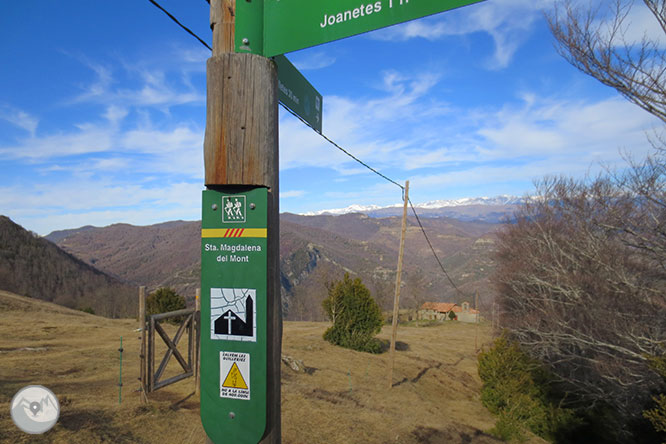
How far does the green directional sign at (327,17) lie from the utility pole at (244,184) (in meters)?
0.14

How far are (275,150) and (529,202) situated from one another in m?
28.8

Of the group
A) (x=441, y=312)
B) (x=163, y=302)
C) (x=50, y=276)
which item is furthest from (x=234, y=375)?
(x=50, y=276)

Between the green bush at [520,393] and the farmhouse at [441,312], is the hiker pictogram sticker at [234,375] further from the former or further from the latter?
the farmhouse at [441,312]

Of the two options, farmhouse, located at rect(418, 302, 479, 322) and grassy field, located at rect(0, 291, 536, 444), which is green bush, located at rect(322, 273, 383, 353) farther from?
farmhouse, located at rect(418, 302, 479, 322)

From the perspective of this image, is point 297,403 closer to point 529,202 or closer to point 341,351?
point 341,351

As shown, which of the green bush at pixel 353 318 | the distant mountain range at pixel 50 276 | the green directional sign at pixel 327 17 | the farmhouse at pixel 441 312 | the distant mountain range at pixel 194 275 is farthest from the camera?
the farmhouse at pixel 441 312

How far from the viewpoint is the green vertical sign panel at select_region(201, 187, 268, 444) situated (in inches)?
61.7

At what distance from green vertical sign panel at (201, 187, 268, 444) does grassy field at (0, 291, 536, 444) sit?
5154 mm

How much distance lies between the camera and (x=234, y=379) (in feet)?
5.23

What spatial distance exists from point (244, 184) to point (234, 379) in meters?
0.81

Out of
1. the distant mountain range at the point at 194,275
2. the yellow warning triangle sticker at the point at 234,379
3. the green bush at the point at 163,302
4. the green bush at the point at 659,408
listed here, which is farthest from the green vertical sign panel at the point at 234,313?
the green bush at the point at 163,302

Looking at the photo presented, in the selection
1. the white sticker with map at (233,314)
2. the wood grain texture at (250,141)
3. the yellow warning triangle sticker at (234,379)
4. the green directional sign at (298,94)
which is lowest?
the yellow warning triangle sticker at (234,379)

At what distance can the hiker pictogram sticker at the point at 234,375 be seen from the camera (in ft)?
5.17

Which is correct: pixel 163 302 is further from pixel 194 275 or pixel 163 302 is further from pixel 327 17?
pixel 194 275
